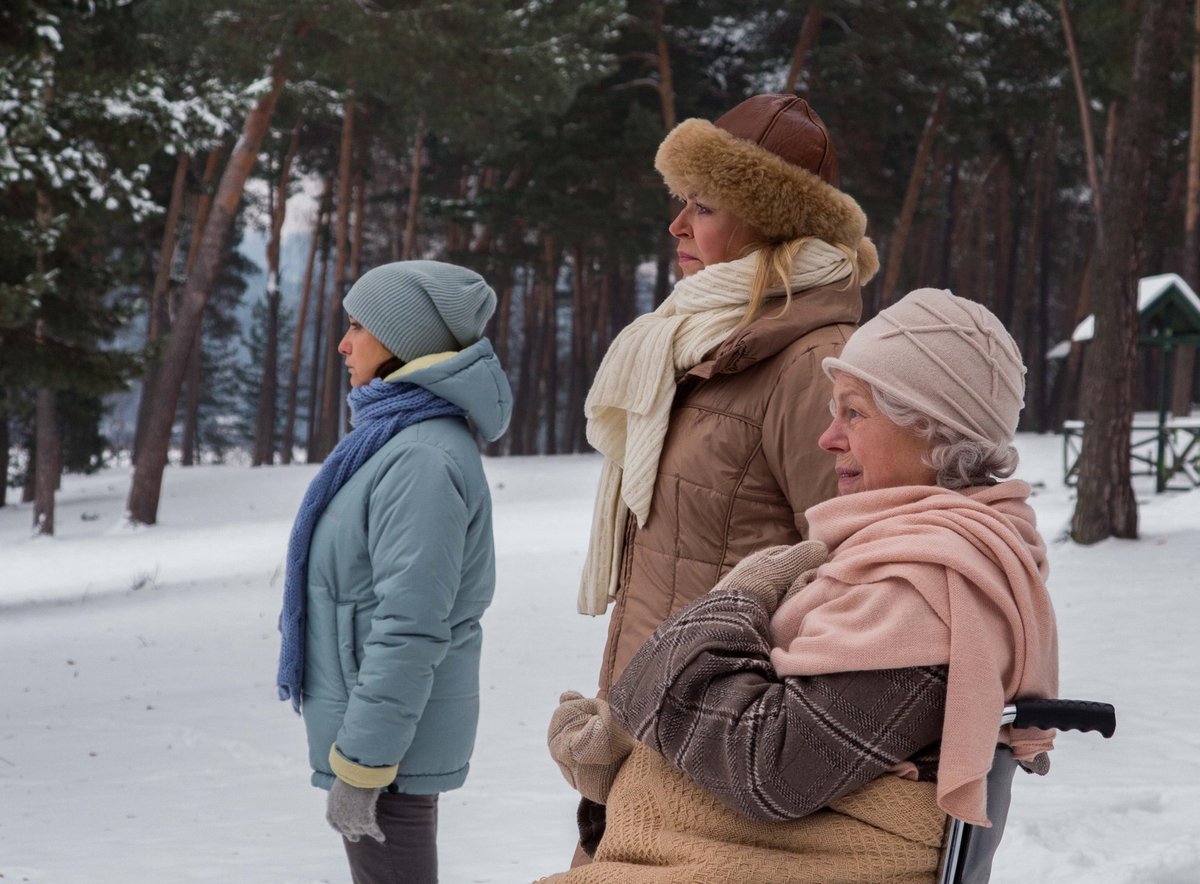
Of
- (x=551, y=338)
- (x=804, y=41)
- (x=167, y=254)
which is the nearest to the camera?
(x=804, y=41)

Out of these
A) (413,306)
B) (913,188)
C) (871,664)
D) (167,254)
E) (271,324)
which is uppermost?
(913,188)

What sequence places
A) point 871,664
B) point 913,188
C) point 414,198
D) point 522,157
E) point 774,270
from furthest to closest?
point 414,198 < point 522,157 < point 913,188 < point 774,270 < point 871,664

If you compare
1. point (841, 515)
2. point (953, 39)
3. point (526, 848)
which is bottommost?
point (526, 848)

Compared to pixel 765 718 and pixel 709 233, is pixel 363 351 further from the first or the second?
pixel 765 718

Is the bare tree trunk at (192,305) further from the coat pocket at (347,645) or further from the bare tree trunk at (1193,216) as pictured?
the bare tree trunk at (1193,216)

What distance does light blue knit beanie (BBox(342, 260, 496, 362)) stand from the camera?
3.08 metres

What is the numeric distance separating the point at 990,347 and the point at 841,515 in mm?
306

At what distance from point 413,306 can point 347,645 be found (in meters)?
0.82

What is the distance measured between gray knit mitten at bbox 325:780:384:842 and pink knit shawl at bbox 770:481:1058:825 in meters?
1.43

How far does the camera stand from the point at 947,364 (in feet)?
5.68

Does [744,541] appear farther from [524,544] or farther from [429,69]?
[429,69]

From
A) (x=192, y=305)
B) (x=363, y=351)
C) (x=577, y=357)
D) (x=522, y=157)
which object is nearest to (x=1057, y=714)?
(x=363, y=351)

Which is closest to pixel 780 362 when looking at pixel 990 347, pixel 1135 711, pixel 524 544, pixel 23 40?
pixel 990 347

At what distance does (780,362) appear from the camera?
245 cm
